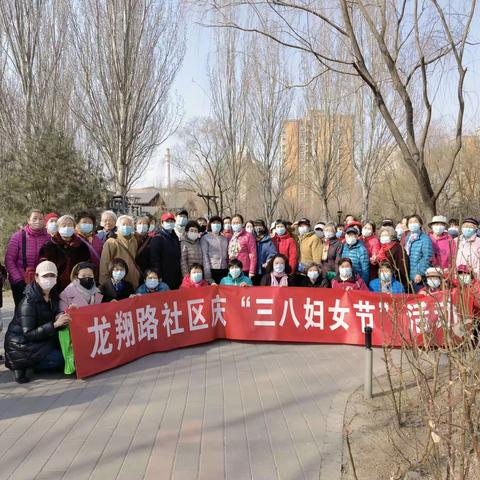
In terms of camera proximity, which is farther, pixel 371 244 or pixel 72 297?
pixel 371 244

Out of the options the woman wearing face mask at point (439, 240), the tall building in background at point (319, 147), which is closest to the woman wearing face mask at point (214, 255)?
the woman wearing face mask at point (439, 240)

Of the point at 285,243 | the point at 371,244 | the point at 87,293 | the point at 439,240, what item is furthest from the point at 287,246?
the point at 87,293

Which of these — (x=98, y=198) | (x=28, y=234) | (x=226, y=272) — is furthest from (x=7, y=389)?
(x=98, y=198)

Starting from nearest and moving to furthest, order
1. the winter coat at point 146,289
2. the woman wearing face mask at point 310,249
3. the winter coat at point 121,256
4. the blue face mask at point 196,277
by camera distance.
Answer: the winter coat at point 121,256 < the winter coat at point 146,289 < the blue face mask at point 196,277 < the woman wearing face mask at point 310,249

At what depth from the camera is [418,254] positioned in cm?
726

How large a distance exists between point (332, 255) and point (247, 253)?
4.77 ft

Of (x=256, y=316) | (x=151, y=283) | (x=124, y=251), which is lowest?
(x=256, y=316)

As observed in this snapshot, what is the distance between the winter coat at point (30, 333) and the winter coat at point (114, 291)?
3.14 ft

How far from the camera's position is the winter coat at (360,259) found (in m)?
7.37

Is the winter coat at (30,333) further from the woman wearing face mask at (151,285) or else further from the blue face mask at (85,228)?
the blue face mask at (85,228)

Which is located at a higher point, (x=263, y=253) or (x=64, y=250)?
(x=64, y=250)

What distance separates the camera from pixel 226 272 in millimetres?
7934

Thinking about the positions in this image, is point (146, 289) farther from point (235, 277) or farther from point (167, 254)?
point (235, 277)

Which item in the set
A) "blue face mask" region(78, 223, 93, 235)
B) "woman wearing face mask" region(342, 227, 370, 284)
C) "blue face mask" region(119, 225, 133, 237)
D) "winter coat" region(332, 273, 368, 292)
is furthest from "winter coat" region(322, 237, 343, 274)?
"blue face mask" region(78, 223, 93, 235)
